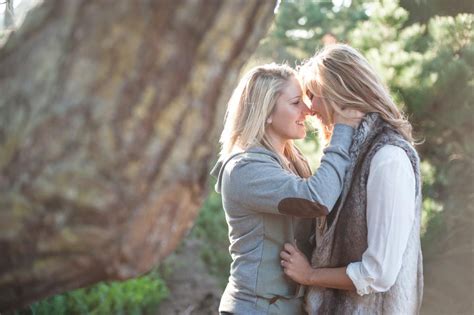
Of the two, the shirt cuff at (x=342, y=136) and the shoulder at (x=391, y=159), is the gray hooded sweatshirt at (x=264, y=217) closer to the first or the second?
the shirt cuff at (x=342, y=136)

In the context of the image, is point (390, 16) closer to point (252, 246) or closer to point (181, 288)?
point (252, 246)

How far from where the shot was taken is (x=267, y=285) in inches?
119

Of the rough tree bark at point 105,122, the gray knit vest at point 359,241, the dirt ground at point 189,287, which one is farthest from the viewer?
the dirt ground at point 189,287

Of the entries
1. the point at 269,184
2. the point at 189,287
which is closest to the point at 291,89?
the point at 269,184

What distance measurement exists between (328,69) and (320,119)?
21 centimetres

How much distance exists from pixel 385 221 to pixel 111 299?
10.9ft

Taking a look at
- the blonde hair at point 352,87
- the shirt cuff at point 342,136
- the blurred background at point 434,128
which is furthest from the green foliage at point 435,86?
the shirt cuff at point 342,136

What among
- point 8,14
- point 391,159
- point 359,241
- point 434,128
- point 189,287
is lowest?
point 189,287

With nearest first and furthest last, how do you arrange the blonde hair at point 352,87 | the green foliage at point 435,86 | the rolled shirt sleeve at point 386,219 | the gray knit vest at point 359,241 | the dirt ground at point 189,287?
the rolled shirt sleeve at point 386,219 → the gray knit vest at point 359,241 → the blonde hair at point 352,87 → the green foliage at point 435,86 → the dirt ground at point 189,287

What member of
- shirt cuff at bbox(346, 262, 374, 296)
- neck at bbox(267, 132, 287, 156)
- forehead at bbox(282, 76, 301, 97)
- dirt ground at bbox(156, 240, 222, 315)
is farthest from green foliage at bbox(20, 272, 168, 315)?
shirt cuff at bbox(346, 262, 374, 296)

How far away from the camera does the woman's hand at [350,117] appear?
120 inches

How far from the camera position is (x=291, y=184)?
9.45ft

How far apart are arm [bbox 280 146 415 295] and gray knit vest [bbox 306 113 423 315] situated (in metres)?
0.06

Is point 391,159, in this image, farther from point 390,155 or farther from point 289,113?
point 289,113
